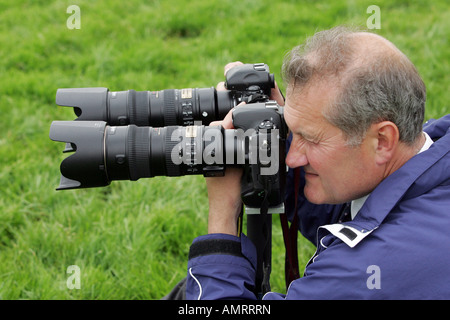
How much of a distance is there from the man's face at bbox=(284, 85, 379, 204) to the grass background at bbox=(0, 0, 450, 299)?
79 centimetres

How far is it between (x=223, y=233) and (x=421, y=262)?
721 mm

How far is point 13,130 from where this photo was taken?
12.2 feet

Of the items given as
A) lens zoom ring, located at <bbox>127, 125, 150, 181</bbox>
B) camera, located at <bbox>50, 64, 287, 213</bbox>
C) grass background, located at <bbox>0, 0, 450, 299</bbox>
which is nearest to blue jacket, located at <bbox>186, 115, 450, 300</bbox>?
camera, located at <bbox>50, 64, 287, 213</bbox>

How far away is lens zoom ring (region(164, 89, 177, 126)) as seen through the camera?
7.34 ft

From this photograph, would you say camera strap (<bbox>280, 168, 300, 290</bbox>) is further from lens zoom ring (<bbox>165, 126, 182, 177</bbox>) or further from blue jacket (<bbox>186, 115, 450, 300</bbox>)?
lens zoom ring (<bbox>165, 126, 182, 177</bbox>)

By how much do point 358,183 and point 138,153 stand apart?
817 mm

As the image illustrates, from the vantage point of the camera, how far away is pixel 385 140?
172 centimetres

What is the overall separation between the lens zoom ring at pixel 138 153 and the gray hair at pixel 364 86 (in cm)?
64

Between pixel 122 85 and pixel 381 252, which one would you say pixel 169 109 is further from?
pixel 122 85

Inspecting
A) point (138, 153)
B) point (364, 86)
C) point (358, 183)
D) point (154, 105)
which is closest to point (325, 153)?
point (358, 183)

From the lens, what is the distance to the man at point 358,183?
1528 mm
